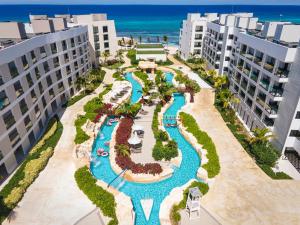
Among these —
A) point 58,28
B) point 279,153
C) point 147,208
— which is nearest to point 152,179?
point 147,208

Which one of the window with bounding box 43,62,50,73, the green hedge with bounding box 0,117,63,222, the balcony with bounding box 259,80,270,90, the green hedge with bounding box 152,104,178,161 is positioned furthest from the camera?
the window with bounding box 43,62,50,73

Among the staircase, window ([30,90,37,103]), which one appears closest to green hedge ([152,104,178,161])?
the staircase

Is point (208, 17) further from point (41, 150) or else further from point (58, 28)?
point (41, 150)

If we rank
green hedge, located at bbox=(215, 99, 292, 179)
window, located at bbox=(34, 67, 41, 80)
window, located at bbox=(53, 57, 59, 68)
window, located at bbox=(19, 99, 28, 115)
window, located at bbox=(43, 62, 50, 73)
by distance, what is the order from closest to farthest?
green hedge, located at bbox=(215, 99, 292, 179) → window, located at bbox=(19, 99, 28, 115) → window, located at bbox=(34, 67, 41, 80) → window, located at bbox=(43, 62, 50, 73) → window, located at bbox=(53, 57, 59, 68)

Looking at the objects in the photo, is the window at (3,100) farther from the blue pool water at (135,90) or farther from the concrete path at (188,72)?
the concrete path at (188,72)

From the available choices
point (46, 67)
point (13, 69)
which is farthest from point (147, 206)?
point (46, 67)

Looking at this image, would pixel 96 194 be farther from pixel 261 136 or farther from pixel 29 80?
pixel 261 136

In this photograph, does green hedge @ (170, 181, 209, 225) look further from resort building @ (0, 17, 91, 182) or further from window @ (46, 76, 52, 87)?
window @ (46, 76, 52, 87)
